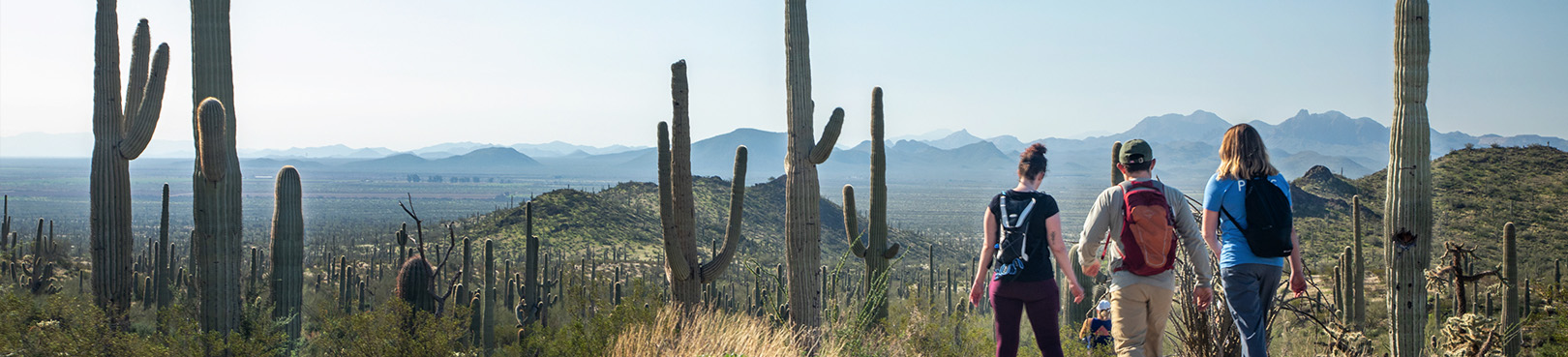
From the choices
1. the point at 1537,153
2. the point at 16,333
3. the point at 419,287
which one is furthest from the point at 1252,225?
the point at 1537,153

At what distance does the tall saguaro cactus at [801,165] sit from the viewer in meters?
7.99

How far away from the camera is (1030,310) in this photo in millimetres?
4578

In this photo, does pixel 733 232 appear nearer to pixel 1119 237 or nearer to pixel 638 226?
pixel 1119 237

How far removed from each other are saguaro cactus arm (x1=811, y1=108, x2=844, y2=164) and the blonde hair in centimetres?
409

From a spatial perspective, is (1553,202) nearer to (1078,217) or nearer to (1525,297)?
(1525,297)

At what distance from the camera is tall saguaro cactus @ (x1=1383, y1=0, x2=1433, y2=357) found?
6324mm

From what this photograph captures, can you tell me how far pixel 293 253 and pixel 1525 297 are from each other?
21267mm

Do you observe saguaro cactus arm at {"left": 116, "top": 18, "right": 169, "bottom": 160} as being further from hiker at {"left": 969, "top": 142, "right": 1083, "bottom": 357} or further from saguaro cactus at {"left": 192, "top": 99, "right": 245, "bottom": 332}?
hiker at {"left": 969, "top": 142, "right": 1083, "bottom": 357}

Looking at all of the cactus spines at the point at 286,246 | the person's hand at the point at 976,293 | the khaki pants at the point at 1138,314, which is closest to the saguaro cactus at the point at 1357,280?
the khaki pants at the point at 1138,314

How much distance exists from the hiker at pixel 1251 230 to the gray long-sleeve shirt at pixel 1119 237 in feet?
0.27

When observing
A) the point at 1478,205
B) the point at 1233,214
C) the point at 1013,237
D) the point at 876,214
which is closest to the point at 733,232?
the point at 876,214

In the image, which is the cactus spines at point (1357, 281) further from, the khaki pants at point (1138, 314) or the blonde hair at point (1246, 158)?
the khaki pants at point (1138, 314)

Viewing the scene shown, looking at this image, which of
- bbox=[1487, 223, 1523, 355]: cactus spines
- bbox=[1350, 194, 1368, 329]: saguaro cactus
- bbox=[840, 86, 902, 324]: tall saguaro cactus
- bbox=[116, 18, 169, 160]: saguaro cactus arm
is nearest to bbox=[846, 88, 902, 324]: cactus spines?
bbox=[840, 86, 902, 324]: tall saguaro cactus

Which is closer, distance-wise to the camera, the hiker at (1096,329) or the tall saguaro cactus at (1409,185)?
the hiker at (1096,329)
